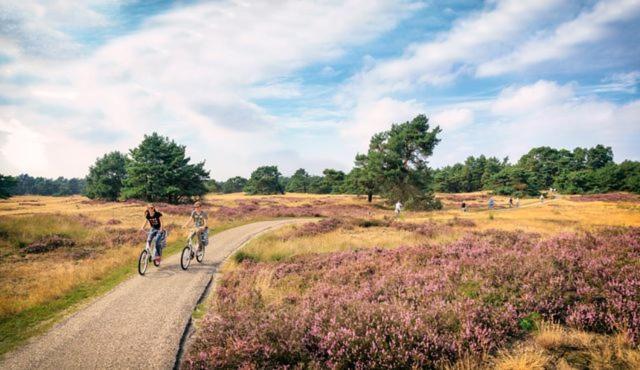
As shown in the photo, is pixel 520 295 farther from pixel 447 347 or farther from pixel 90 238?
pixel 90 238

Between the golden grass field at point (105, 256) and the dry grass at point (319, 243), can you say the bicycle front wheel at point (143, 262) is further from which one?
the dry grass at point (319, 243)

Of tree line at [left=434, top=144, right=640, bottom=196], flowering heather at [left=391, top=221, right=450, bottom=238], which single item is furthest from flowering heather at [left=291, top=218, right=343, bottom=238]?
tree line at [left=434, top=144, right=640, bottom=196]

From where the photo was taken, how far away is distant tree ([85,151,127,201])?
63906 mm

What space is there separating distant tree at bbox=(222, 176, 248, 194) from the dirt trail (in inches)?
5473

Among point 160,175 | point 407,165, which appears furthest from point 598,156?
point 160,175

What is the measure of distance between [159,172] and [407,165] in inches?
1573

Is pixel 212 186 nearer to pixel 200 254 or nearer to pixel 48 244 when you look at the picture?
pixel 48 244

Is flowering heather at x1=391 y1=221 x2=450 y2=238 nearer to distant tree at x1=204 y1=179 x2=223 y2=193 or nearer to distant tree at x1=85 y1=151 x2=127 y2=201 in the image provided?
distant tree at x1=204 y1=179 x2=223 y2=193

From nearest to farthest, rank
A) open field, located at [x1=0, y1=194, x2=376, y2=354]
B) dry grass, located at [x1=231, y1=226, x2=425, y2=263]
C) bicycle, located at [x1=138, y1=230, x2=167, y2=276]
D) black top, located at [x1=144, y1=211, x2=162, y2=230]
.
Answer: open field, located at [x1=0, y1=194, x2=376, y2=354]
bicycle, located at [x1=138, y1=230, x2=167, y2=276]
black top, located at [x1=144, y1=211, x2=162, y2=230]
dry grass, located at [x1=231, y1=226, x2=425, y2=263]

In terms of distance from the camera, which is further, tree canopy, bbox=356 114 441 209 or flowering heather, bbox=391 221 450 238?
tree canopy, bbox=356 114 441 209

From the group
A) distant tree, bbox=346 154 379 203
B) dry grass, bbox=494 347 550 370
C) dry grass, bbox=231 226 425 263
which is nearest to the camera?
dry grass, bbox=494 347 550 370

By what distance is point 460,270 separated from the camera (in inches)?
323

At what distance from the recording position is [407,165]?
49031 mm

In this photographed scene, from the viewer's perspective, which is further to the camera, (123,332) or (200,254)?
(200,254)
